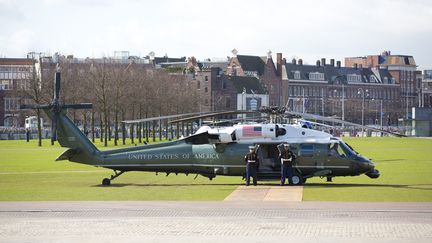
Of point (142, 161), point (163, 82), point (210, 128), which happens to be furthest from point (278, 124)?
point (163, 82)

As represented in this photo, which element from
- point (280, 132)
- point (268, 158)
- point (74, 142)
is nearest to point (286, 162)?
point (268, 158)

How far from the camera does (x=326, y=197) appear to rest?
33844 millimetres

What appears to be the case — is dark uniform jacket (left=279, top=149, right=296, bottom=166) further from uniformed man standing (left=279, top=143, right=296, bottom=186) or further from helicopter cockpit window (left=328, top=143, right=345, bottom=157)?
helicopter cockpit window (left=328, top=143, right=345, bottom=157)

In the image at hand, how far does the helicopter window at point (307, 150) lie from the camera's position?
1527 inches

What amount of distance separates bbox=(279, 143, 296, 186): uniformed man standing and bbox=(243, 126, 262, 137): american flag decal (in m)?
1.20

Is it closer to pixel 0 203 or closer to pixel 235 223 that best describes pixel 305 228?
pixel 235 223

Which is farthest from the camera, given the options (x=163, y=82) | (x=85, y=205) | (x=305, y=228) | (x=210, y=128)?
(x=163, y=82)

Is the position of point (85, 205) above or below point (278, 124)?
below

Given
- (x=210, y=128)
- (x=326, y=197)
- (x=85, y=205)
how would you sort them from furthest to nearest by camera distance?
1. (x=210, y=128)
2. (x=326, y=197)
3. (x=85, y=205)

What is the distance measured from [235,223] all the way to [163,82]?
110 metres

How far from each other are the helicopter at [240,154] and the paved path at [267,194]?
4.23ft

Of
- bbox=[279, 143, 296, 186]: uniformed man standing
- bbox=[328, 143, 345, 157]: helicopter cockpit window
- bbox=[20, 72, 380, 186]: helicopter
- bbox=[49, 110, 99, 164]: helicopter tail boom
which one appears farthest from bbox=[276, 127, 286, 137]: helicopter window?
bbox=[49, 110, 99, 164]: helicopter tail boom

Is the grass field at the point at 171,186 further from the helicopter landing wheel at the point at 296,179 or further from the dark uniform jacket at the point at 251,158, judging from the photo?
the dark uniform jacket at the point at 251,158

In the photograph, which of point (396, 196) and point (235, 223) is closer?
point (235, 223)
